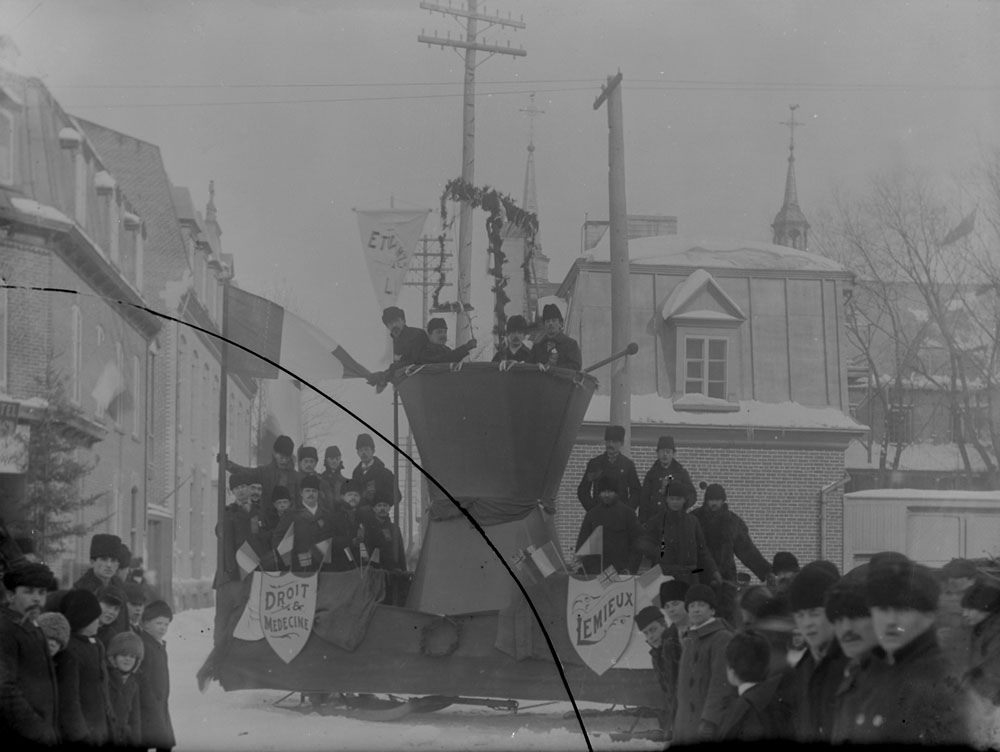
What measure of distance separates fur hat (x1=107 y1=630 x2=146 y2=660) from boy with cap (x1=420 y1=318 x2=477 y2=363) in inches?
61.7

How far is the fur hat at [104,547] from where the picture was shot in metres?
5.03

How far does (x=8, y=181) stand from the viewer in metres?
5.20

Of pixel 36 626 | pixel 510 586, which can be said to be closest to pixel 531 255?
pixel 510 586

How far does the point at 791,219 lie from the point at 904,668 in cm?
242

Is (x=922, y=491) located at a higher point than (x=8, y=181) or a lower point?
lower

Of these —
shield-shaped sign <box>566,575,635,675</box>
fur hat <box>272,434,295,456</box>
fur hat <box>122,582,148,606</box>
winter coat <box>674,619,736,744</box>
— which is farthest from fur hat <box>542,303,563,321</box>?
fur hat <box>122,582,148,606</box>

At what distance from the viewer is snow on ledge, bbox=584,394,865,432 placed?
5.20 m

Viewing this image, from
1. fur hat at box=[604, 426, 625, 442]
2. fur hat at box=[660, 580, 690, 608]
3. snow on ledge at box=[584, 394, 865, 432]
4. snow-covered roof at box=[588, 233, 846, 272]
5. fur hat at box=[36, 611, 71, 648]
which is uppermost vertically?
snow-covered roof at box=[588, 233, 846, 272]

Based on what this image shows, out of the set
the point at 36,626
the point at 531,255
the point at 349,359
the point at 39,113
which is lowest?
the point at 36,626

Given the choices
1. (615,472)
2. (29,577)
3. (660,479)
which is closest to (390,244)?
(615,472)

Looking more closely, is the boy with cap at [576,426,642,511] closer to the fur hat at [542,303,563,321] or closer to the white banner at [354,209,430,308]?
the fur hat at [542,303,563,321]

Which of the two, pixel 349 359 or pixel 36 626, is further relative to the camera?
pixel 349 359

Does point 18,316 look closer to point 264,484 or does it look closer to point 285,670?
point 264,484

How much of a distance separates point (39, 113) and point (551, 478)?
261 centimetres
